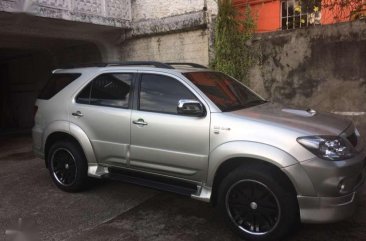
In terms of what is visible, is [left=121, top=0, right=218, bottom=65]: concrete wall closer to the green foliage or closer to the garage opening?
the green foliage

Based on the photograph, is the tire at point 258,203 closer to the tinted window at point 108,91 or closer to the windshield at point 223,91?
the windshield at point 223,91

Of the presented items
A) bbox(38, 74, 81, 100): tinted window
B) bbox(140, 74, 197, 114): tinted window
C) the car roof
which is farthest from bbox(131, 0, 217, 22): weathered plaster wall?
bbox(140, 74, 197, 114): tinted window

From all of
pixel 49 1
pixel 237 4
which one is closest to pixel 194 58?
pixel 237 4

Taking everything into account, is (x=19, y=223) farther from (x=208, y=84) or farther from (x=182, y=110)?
(x=208, y=84)

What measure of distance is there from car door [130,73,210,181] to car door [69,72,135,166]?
0.17 meters

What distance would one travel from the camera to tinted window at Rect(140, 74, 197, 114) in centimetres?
457

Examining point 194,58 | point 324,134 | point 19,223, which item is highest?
point 194,58

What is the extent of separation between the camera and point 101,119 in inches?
200

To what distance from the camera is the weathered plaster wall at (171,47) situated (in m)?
8.66

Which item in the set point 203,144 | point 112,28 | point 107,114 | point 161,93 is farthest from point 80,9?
point 203,144

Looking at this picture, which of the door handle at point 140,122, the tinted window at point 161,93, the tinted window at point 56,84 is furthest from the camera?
the tinted window at point 56,84

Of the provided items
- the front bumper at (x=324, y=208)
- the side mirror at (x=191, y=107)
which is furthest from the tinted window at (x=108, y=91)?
the front bumper at (x=324, y=208)

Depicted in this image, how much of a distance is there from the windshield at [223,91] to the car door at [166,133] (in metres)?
0.21

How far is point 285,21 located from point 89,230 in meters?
6.83
